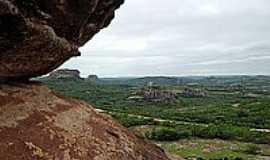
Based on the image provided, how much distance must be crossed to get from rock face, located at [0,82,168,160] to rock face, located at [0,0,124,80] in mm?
1040

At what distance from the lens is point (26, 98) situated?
1780cm

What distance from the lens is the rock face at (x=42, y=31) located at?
593 inches

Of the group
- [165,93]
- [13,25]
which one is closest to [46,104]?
[13,25]

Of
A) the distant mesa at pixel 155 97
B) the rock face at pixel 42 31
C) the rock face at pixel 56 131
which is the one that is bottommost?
the distant mesa at pixel 155 97

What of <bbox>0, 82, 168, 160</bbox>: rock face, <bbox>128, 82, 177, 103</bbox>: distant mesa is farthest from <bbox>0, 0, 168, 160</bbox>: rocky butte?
<bbox>128, 82, 177, 103</bbox>: distant mesa

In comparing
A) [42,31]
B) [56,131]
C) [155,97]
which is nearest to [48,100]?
[56,131]

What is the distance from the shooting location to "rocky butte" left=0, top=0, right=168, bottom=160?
15445mm

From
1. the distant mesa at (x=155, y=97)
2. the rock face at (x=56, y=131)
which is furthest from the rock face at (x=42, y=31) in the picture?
the distant mesa at (x=155, y=97)

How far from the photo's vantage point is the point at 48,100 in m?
18.5

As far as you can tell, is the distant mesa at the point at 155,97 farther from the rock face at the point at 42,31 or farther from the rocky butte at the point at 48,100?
the rocky butte at the point at 48,100

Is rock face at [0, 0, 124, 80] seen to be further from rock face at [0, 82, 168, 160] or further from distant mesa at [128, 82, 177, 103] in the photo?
distant mesa at [128, 82, 177, 103]

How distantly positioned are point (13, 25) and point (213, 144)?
69924mm

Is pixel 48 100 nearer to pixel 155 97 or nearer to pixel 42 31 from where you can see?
pixel 42 31

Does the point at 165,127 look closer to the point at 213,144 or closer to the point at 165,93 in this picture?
the point at 213,144
